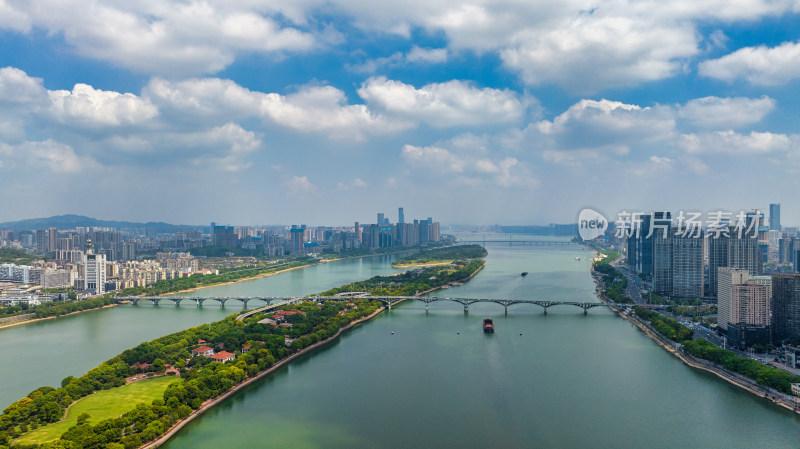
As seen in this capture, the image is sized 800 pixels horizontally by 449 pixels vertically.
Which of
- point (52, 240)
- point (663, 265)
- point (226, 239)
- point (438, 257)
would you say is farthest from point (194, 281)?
point (226, 239)

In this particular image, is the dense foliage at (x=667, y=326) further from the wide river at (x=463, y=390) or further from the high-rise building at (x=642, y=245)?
the high-rise building at (x=642, y=245)

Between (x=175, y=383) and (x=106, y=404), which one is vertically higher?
(x=175, y=383)

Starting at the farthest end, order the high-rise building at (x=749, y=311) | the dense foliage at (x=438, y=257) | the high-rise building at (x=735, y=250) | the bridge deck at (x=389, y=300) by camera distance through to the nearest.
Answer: the dense foliage at (x=438, y=257)
the high-rise building at (x=735, y=250)
the bridge deck at (x=389, y=300)
the high-rise building at (x=749, y=311)

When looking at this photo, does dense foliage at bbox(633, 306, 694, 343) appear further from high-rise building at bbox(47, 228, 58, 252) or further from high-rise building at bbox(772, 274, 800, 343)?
high-rise building at bbox(47, 228, 58, 252)

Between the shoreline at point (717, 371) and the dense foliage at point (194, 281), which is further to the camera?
the dense foliage at point (194, 281)

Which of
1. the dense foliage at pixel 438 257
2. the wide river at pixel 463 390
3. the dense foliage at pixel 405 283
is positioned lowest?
the wide river at pixel 463 390

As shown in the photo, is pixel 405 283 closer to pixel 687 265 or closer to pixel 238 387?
pixel 687 265

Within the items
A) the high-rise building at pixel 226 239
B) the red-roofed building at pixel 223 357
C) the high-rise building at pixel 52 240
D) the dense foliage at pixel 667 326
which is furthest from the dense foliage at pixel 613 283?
the high-rise building at pixel 52 240

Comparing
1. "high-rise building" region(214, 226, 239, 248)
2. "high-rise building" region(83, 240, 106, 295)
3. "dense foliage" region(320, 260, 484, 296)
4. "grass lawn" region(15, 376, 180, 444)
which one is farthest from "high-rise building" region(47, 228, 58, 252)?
"grass lawn" region(15, 376, 180, 444)
